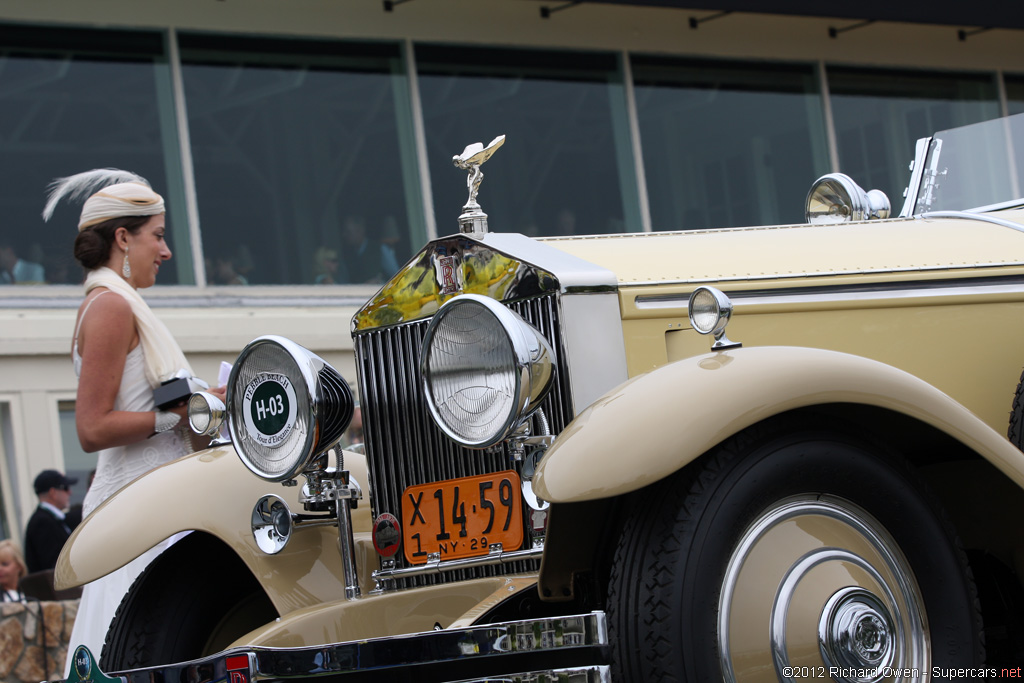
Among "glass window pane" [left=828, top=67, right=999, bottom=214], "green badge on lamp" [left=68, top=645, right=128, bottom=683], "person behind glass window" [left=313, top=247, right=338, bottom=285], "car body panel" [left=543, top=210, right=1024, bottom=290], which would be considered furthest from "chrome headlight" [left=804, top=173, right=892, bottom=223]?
"glass window pane" [left=828, top=67, right=999, bottom=214]

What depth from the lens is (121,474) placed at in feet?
13.3

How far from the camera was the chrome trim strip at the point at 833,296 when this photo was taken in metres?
3.38

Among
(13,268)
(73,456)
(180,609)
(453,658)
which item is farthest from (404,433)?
(13,268)

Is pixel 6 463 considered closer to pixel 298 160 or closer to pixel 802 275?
pixel 298 160

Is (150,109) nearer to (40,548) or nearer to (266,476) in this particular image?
(40,548)

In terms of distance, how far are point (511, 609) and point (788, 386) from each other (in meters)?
0.91

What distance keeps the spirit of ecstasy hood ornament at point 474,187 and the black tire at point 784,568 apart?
3.74 feet

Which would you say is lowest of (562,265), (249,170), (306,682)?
(306,682)

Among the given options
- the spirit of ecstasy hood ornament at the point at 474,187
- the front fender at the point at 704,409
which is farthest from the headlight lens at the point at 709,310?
the spirit of ecstasy hood ornament at the point at 474,187

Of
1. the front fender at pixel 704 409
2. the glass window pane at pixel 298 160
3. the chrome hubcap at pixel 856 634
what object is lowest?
the chrome hubcap at pixel 856 634

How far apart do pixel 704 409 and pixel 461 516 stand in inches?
39.2

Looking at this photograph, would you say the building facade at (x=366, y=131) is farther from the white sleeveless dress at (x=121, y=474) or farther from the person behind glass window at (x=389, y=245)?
the white sleeveless dress at (x=121, y=474)

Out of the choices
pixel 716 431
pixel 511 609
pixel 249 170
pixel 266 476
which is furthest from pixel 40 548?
pixel 716 431

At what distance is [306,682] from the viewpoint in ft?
9.20
